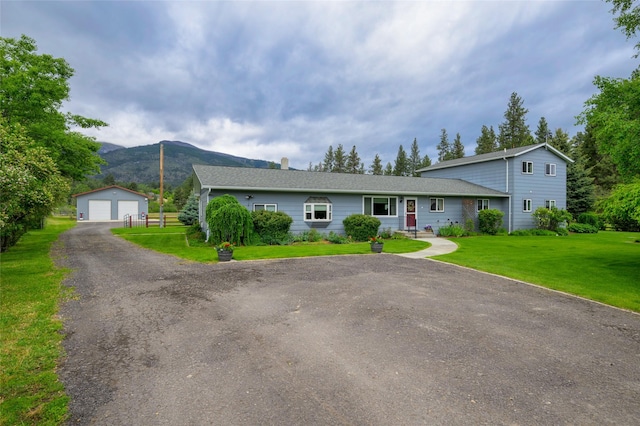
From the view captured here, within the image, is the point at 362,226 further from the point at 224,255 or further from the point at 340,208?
the point at 224,255

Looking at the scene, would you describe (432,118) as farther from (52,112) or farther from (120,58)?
(52,112)

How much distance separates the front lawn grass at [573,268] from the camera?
716 cm

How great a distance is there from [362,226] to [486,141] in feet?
158

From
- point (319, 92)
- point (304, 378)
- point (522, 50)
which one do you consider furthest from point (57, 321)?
point (319, 92)

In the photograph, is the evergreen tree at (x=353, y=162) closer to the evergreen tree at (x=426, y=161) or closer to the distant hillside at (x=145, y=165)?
the evergreen tree at (x=426, y=161)

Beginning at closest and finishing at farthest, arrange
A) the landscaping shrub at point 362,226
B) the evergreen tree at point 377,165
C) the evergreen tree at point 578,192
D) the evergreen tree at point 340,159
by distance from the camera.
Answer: the landscaping shrub at point 362,226 → the evergreen tree at point 578,192 → the evergreen tree at point 377,165 → the evergreen tree at point 340,159

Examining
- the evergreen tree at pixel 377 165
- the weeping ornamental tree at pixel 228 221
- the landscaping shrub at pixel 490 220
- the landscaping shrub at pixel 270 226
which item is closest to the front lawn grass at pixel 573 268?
the landscaping shrub at pixel 490 220

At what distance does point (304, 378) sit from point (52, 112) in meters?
18.2

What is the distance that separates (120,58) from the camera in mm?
15523

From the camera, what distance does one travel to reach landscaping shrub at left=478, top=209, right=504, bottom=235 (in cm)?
2127

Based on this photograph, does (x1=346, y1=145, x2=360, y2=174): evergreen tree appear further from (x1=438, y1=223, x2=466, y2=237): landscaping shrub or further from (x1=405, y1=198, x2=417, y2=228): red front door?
(x1=405, y1=198, x2=417, y2=228): red front door

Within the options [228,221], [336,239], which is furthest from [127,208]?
[336,239]

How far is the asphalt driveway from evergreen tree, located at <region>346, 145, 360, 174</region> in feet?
196

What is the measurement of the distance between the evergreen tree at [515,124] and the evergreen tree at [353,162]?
2709cm
